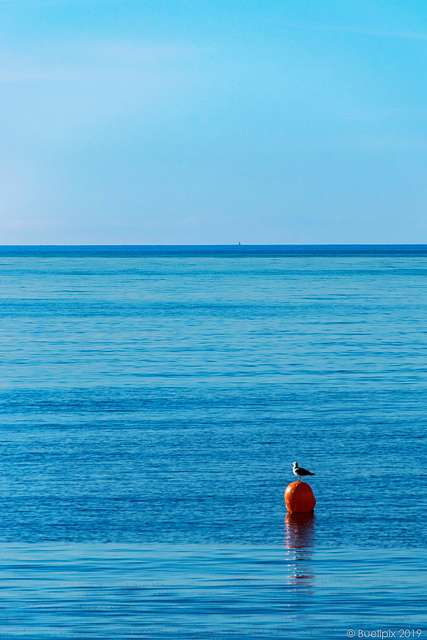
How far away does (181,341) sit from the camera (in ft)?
118

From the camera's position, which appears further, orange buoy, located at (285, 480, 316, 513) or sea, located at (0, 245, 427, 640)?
orange buoy, located at (285, 480, 316, 513)

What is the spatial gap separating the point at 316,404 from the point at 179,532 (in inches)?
382

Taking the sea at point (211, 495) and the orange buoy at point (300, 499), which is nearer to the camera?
the sea at point (211, 495)

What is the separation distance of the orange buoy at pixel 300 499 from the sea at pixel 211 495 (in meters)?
0.11

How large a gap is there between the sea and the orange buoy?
109mm

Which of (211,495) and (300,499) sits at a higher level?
(300,499)

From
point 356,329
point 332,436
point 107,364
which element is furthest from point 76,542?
point 356,329

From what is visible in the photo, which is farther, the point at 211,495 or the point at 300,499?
the point at 211,495

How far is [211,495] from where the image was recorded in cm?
1360

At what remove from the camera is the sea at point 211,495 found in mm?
9430

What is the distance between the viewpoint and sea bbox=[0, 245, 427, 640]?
30.9ft

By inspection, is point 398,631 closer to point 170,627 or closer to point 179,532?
point 170,627

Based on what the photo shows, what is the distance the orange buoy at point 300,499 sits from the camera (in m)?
12.7

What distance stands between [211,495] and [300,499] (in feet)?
4.97
